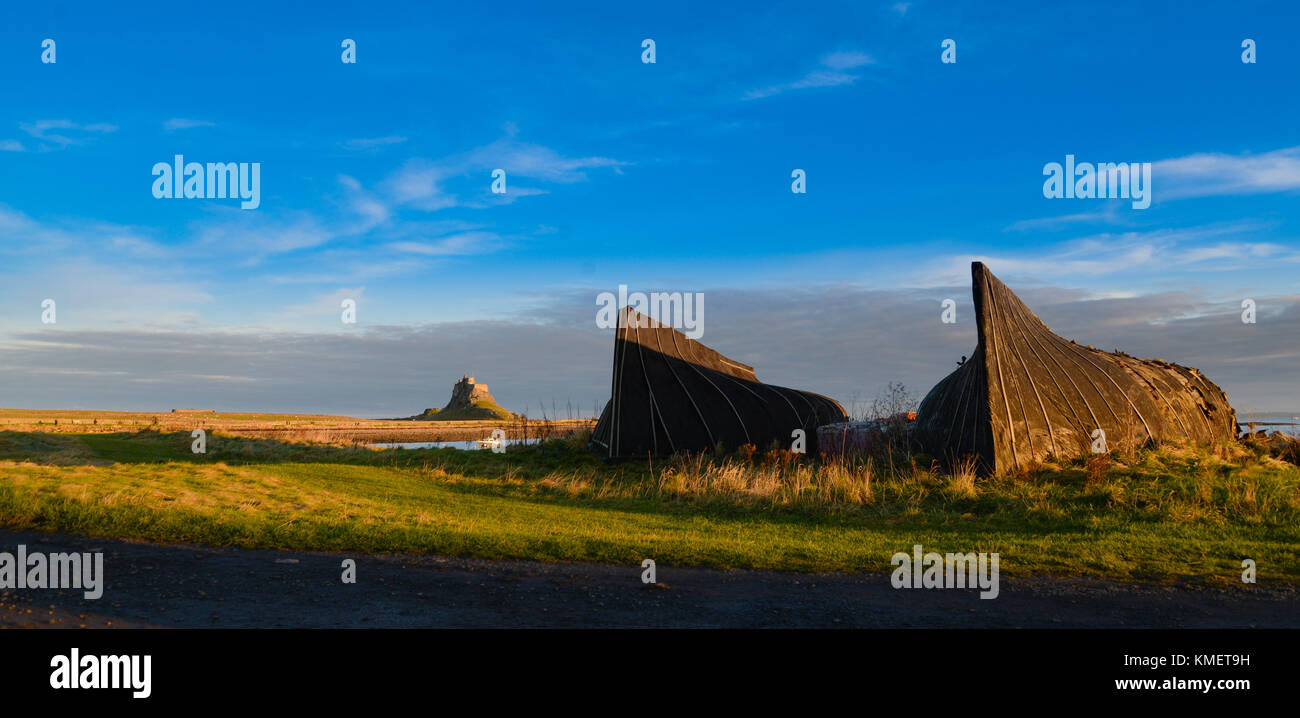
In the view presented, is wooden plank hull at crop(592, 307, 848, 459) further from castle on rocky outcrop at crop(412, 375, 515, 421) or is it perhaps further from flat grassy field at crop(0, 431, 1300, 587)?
castle on rocky outcrop at crop(412, 375, 515, 421)

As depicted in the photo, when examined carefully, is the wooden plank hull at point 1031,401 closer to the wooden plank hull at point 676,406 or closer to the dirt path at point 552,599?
the wooden plank hull at point 676,406

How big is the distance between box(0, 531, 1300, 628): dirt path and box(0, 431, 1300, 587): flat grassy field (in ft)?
3.03

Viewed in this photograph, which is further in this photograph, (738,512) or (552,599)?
(738,512)

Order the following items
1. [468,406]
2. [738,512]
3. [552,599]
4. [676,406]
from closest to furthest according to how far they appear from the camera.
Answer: [552,599] → [738,512] → [676,406] → [468,406]

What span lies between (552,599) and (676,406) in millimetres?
18885

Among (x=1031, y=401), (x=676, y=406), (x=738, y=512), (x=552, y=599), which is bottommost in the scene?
(x=738, y=512)

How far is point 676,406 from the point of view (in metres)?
27.2

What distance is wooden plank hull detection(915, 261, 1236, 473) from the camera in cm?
1977

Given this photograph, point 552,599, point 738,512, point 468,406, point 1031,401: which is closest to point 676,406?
point 738,512

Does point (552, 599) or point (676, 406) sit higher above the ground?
point (676, 406)

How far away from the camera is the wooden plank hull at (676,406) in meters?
26.8

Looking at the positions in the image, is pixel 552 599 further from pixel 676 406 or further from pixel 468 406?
pixel 468 406

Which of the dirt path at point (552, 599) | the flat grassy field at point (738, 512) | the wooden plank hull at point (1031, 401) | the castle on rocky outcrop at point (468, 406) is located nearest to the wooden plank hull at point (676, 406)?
the flat grassy field at point (738, 512)

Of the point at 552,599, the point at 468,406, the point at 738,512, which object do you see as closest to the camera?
the point at 552,599
